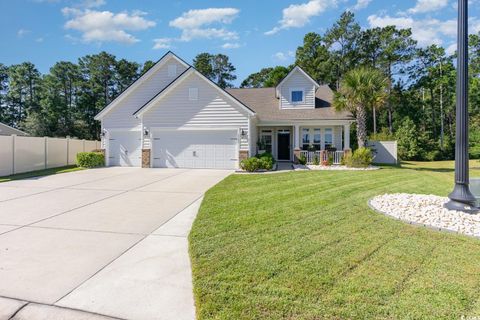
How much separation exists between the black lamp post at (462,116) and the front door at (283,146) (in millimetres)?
14479

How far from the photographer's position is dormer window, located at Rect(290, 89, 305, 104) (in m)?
19.5

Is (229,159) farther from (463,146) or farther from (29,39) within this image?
(29,39)

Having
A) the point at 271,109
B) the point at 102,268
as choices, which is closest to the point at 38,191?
the point at 102,268

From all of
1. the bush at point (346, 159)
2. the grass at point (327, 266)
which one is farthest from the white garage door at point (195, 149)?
the grass at point (327, 266)

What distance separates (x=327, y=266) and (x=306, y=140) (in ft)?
53.2

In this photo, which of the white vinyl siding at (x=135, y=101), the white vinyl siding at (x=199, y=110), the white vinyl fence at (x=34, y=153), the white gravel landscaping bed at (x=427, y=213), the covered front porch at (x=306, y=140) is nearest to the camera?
the white gravel landscaping bed at (x=427, y=213)

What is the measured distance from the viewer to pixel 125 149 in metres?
18.5

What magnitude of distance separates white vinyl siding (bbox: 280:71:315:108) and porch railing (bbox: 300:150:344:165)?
12.0 ft

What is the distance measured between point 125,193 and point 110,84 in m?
38.4

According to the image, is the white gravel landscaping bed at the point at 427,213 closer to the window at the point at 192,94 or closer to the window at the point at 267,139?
the window at the point at 192,94

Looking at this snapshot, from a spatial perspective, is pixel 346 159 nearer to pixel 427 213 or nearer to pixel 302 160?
pixel 302 160

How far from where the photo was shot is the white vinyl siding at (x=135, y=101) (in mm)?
18469

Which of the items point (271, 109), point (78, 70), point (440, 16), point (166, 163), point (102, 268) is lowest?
point (102, 268)

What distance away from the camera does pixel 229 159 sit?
16297 mm
